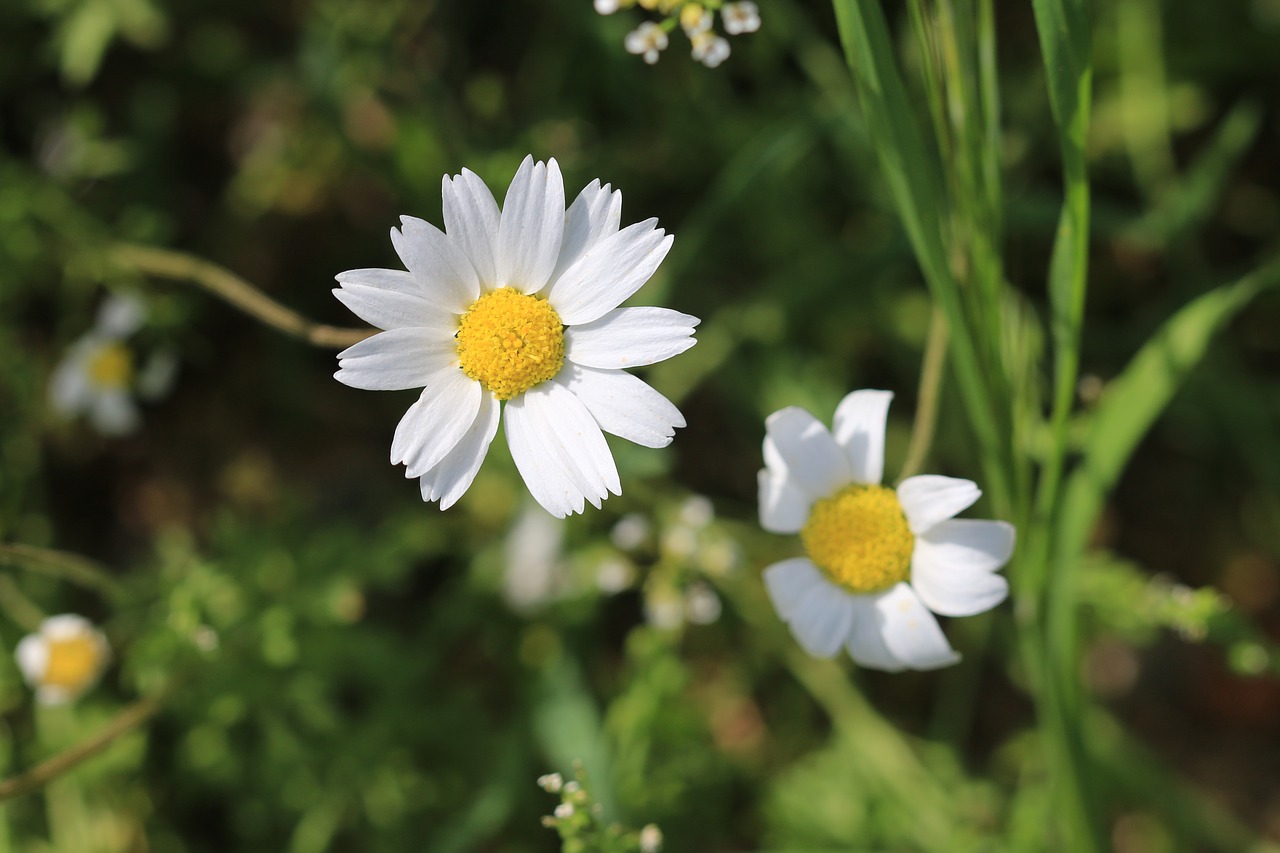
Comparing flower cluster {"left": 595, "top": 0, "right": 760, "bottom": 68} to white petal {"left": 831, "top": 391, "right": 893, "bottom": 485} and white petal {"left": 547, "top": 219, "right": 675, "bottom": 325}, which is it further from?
white petal {"left": 831, "top": 391, "right": 893, "bottom": 485}

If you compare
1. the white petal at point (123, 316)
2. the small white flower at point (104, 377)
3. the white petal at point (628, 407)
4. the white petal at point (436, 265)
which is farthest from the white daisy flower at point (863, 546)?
the small white flower at point (104, 377)

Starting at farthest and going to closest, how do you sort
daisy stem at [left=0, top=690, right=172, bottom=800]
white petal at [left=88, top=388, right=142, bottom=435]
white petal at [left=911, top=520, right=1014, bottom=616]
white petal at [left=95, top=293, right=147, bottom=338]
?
white petal at [left=88, top=388, right=142, bottom=435] < white petal at [left=95, top=293, right=147, bottom=338] < daisy stem at [left=0, top=690, right=172, bottom=800] < white petal at [left=911, top=520, right=1014, bottom=616]

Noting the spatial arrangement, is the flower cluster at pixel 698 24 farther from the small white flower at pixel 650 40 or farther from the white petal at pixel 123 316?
the white petal at pixel 123 316

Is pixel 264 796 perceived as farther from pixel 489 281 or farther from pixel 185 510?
pixel 489 281

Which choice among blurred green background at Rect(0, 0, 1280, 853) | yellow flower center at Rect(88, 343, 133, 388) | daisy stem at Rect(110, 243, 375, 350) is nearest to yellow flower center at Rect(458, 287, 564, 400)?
daisy stem at Rect(110, 243, 375, 350)

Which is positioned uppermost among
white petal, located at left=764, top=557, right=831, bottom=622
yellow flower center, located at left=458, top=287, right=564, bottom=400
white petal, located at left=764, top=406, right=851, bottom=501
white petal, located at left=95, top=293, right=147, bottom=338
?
white petal, located at left=95, top=293, right=147, bottom=338

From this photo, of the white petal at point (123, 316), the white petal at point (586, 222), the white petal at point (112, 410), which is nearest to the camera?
the white petal at point (586, 222)

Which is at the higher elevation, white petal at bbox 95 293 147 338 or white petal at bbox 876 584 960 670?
white petal at bbox 95 293 147 338
